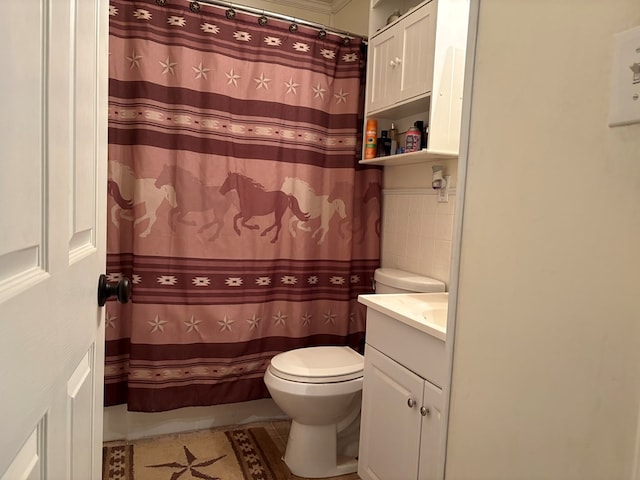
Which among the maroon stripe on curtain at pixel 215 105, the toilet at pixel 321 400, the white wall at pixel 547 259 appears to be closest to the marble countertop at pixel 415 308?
the toilet at pixel 321 400

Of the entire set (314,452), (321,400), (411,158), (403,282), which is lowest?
(314,452)

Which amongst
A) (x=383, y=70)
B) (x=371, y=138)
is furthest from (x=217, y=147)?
(x=383, y=70)

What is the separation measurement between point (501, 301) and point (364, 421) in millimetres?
1159

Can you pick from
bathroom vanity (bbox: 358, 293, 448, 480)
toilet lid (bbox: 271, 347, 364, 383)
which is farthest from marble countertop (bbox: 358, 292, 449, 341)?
toilet lid (bbox: 271, 347, 364, 383)

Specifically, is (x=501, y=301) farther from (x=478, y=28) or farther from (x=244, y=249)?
(x=244, y=249)

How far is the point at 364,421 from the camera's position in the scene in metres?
1.75

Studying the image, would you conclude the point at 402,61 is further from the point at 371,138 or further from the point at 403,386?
the point at 403,386

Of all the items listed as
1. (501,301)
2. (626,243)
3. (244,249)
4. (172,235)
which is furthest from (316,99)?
(626,243)

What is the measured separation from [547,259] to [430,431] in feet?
2.91

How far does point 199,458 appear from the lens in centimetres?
202

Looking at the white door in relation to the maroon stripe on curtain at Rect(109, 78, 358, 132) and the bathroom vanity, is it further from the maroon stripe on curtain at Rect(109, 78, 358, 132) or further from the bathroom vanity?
the maroon stripe on curtain at Rect(109, 78, 358, 132)

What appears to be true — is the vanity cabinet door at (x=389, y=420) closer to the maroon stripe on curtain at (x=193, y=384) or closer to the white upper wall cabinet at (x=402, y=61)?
the maroon stripe on curtain at (x=193, y=384)

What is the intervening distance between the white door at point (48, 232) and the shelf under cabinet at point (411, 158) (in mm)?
1338

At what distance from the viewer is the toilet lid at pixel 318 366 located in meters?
1.85
